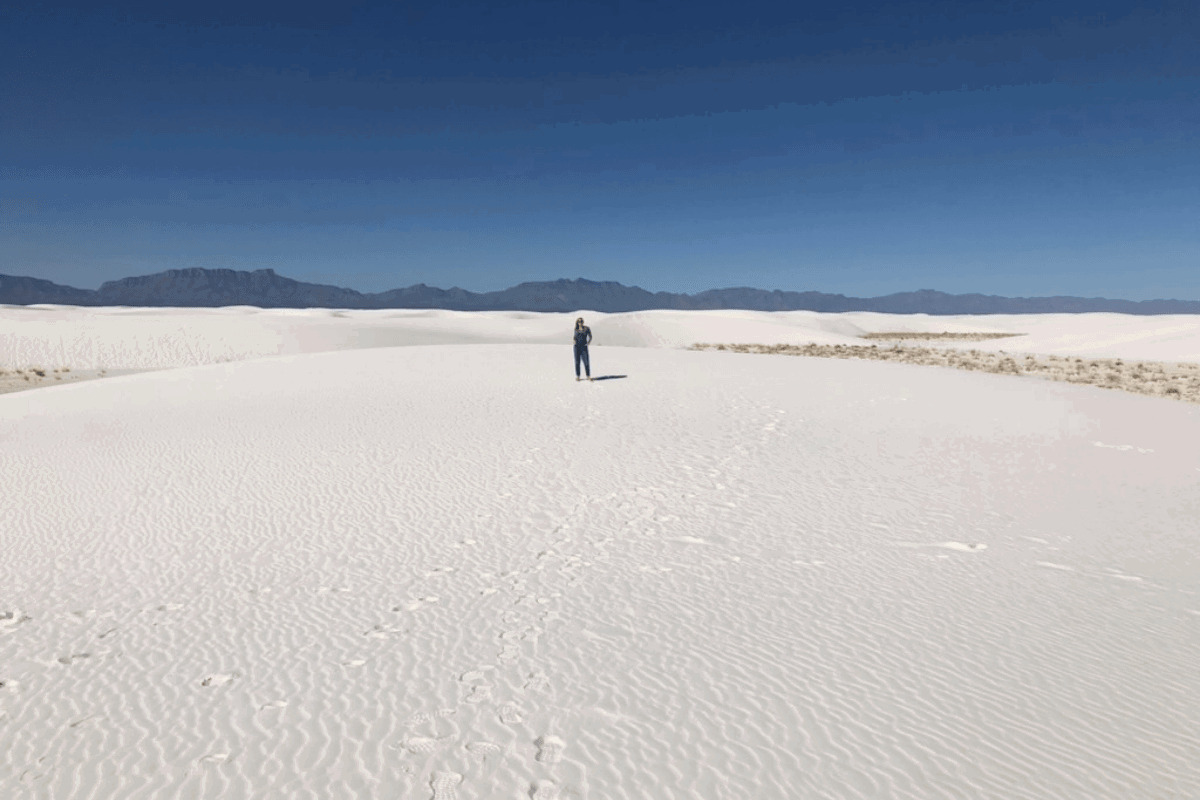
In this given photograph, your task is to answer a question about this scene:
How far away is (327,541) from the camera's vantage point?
6.64 meters

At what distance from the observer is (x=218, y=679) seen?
4242mm

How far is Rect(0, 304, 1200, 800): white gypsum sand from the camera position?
3451 millimetres

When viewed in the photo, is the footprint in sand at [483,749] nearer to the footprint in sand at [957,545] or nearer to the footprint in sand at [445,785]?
the footprint in sand at [445,785]

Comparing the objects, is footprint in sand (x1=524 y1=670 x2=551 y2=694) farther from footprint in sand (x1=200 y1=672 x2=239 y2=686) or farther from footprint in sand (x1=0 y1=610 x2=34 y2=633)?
footprint in sand (x1=0 y1=610 x2=34 y2=633)

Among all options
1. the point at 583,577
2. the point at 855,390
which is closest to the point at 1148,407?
the point at 855,390

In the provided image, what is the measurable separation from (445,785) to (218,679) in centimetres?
184

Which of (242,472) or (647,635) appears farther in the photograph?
(242,472)

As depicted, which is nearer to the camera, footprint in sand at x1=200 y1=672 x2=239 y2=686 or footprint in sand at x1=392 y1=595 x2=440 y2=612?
footprint in sand at x1=200 y1=672 x2=239 y2=686

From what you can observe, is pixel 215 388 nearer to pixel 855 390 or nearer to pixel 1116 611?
pixel 855 390

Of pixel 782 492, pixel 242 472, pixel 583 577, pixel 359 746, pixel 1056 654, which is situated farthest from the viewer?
pixel 242 472

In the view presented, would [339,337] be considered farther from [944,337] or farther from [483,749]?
[944,337]

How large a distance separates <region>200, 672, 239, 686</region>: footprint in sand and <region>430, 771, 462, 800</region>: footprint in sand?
1.68 m

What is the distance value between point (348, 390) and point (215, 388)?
3.33 meters

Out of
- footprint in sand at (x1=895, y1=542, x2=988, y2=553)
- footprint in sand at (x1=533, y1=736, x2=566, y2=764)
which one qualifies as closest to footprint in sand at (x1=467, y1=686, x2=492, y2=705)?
footprint in sand at (x1=533, y1=736, x2=566, y2=764)
